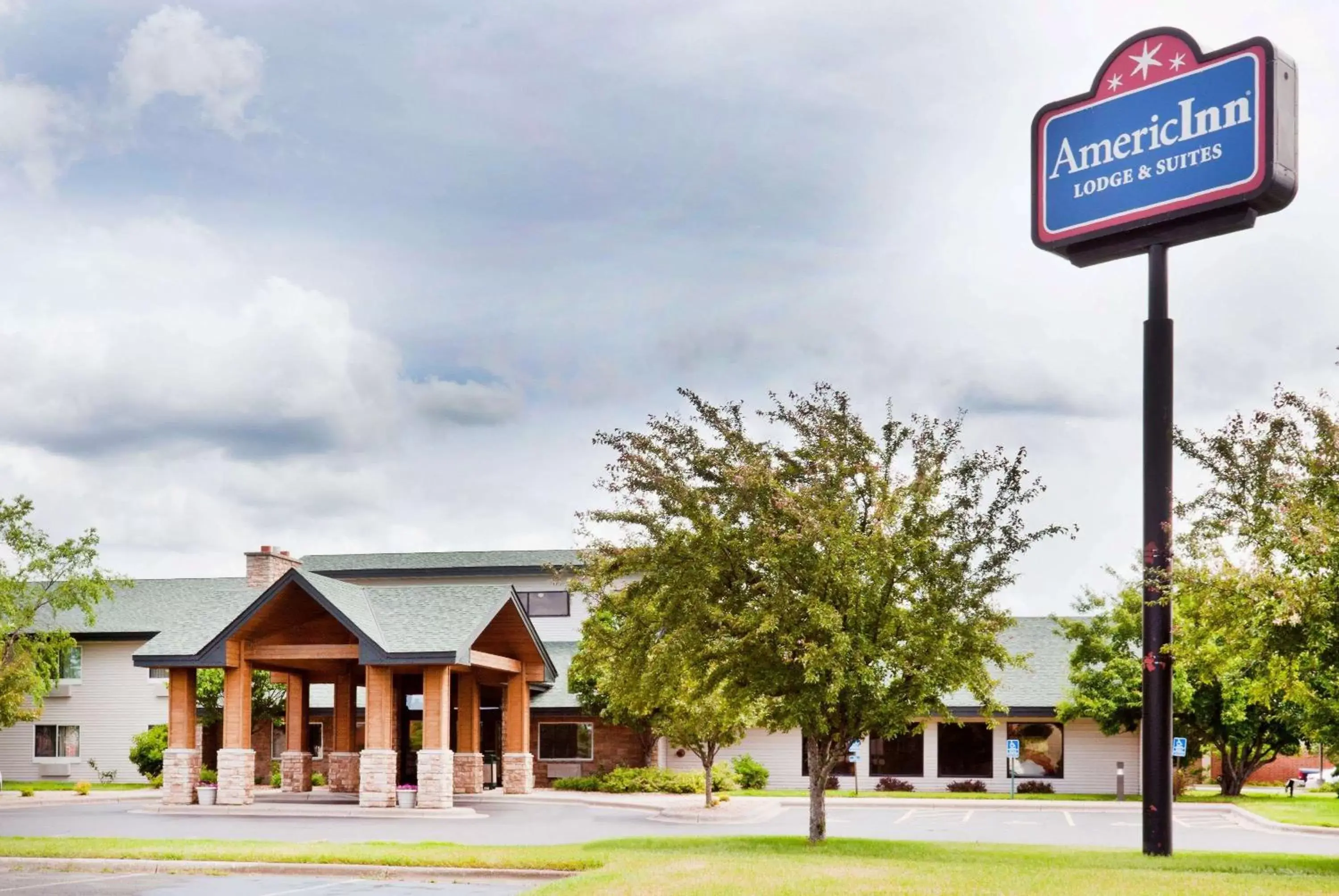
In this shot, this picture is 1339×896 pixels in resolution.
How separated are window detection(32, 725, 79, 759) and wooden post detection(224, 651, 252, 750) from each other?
65.1 ft

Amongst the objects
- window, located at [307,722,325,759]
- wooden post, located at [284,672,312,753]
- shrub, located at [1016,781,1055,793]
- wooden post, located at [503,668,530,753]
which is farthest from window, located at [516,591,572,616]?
shrub, located at [1016,781,1055,793]

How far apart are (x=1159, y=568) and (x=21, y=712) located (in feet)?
127

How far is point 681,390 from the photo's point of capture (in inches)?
945

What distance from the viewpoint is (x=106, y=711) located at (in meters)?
52.0

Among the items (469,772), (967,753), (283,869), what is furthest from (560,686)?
(283,869)

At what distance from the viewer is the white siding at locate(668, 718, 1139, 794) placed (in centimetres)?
4778

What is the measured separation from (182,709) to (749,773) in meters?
20.6

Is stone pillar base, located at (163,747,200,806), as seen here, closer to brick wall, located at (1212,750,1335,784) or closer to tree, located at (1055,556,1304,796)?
tree, located at (1055,556,1304,796)

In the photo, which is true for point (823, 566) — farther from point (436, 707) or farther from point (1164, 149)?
point (436, 707)

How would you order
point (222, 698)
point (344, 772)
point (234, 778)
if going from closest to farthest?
point (234, 778), point (344, 772), point (222, 698)

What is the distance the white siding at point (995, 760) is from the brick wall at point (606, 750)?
157 centimetres

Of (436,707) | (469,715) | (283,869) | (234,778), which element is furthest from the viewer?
(469,715)

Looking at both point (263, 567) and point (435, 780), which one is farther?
point (263, 567)

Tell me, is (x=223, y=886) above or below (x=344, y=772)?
above
